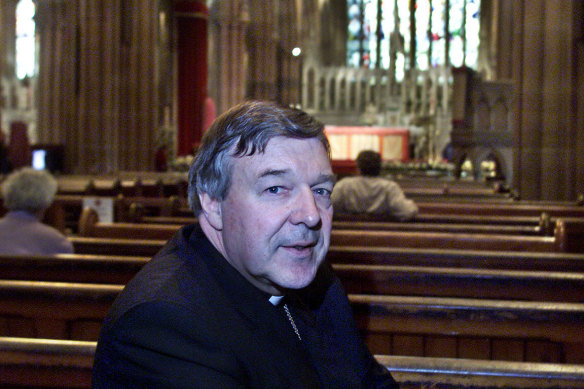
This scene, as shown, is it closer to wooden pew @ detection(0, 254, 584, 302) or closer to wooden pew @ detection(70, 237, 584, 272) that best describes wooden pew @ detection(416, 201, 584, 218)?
wooden pew @ detection(70, 237, 584, 272)

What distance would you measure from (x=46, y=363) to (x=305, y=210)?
881 millimetres

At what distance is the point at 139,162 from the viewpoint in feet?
48.1

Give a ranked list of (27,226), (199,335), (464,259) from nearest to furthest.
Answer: (199,335) → (464,259) → (27,226)

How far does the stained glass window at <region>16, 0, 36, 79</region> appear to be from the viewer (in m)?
26.3

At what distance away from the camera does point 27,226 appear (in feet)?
12.3

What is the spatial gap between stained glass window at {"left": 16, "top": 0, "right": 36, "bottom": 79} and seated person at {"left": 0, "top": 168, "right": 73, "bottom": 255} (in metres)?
23.8

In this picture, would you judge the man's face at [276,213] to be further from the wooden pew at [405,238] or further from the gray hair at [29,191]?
the wooden pew at [405,238]

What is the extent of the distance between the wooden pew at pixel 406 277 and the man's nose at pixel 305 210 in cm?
152

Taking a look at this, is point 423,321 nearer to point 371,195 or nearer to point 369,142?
point 371,195

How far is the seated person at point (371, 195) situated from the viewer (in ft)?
17.7

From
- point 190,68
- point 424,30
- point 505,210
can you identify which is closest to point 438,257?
point 505,210

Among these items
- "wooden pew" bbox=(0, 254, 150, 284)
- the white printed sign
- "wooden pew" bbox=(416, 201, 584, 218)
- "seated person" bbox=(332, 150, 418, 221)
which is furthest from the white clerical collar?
"wooden pew" bbox=(416, 201, 584, 218)

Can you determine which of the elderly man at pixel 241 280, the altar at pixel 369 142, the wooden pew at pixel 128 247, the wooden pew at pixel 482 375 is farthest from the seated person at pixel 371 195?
the altar at pixel 369 142

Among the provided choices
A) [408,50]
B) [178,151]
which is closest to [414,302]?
[178,151]
